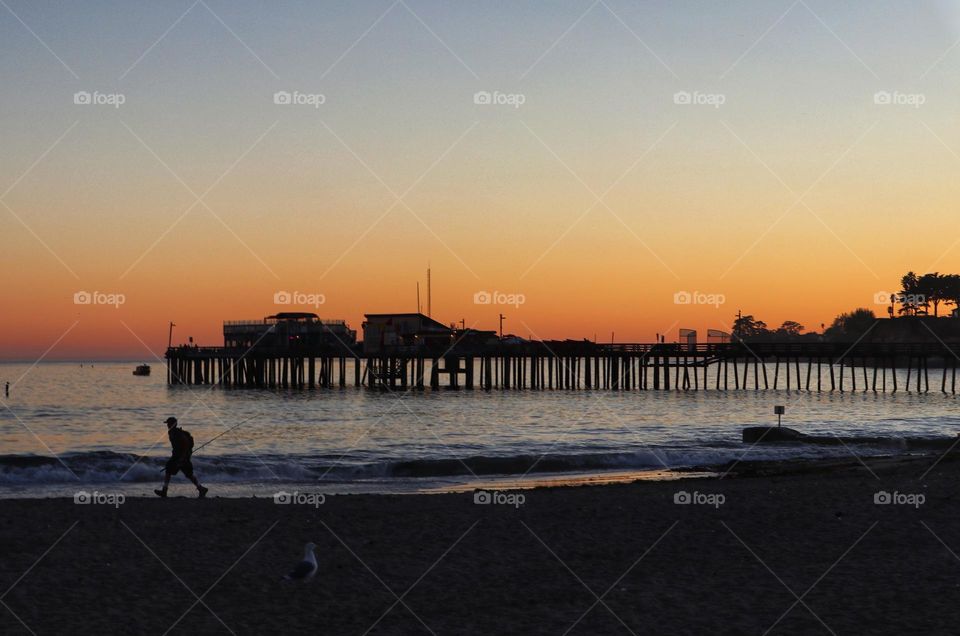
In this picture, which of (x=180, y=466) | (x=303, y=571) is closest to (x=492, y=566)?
(x=303, y=571)

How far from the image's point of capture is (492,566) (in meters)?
10.7

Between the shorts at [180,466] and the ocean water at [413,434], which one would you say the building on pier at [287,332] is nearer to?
the ocean water at [413,434]

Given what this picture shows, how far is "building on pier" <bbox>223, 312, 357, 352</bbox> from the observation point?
287 feet

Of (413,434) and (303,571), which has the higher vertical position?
(303,571)

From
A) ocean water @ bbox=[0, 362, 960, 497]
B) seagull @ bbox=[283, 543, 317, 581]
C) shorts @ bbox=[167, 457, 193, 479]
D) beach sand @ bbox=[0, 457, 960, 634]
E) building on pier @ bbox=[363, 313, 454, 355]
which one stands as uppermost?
building on pier @ bbox=[363, 313, 454, 355]

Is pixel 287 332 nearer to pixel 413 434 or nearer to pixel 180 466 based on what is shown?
pixel 413 434

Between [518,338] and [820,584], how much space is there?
263 ft

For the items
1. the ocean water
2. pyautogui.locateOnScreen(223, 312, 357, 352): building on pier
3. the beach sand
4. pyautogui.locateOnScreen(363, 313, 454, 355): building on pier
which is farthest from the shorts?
pyautogui.locateOnScreen(223, 312, 357, 352): building on pier

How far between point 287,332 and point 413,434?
171 ft

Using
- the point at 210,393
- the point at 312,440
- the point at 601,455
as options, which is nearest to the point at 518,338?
the point at 210,393

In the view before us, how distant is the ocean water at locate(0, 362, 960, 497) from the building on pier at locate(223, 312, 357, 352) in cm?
1179

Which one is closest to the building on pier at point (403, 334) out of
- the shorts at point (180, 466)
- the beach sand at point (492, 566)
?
the shorts at point (180, 466)

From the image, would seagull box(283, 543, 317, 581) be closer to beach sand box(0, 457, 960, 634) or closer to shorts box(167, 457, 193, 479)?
beach sand box(0, 457, 960, 634)

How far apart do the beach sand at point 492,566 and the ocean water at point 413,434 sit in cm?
664
